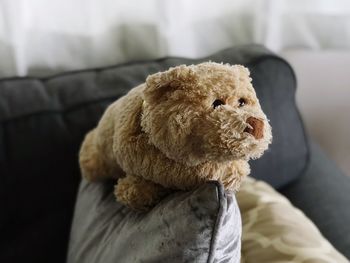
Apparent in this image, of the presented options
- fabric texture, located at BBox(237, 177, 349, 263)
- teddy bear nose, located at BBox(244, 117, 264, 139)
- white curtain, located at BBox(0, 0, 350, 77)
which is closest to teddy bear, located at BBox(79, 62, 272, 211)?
teddy bear nose, located at BBox(244, 117, 264, 139)

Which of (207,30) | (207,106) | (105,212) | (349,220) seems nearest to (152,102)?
(207,106)

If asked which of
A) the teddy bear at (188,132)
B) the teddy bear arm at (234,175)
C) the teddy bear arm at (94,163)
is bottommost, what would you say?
the teddy bear arm at (94,163)

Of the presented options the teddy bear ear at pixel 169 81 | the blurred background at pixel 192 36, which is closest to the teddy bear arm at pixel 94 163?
the teddy bear ear at pixel 169 81

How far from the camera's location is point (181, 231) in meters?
0.57

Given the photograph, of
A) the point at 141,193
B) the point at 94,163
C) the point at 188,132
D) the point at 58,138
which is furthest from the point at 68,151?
the point at 188,132

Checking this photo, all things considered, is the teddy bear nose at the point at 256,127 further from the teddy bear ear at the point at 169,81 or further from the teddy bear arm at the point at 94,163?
the teddy bear arm at the point at 94,163

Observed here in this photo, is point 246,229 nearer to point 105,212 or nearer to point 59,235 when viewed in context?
point 105,212

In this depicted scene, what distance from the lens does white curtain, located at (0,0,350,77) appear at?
1.11m

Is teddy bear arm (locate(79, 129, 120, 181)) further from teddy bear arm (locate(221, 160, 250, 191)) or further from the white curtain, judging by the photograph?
the white curtain

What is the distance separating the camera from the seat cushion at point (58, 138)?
93 centimetres

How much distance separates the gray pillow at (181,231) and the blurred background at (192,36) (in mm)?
564

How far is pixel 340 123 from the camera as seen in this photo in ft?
4.14

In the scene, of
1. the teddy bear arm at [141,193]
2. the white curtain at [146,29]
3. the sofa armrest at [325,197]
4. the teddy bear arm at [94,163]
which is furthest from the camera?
the white curtain at [146,29]

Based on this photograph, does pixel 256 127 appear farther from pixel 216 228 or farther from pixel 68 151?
pixel 68 151
